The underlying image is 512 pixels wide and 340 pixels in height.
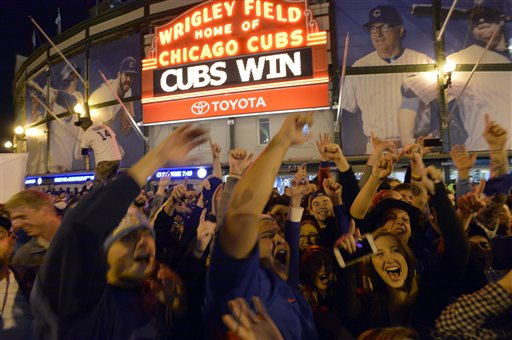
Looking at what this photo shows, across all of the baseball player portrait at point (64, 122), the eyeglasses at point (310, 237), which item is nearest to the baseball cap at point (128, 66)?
the baseball player portrait at point (64, 122)

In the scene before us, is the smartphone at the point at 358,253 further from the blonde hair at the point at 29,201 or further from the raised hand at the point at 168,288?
the blonde hair at the point at 29,201

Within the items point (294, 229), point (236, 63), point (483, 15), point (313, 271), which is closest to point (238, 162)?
point (294, 229)

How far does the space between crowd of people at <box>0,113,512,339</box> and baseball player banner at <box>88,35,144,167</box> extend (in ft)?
50.6

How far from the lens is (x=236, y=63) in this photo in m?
14.2

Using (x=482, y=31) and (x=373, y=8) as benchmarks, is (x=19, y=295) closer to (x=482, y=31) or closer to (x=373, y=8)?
(x=373, y=8)

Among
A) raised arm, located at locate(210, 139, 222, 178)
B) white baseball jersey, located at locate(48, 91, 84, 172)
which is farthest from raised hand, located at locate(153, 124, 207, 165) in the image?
white baseball jersey, located at locate(48, 91, 84, 172)

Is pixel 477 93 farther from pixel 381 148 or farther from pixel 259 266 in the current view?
pixel 259 266

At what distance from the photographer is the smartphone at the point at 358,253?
2.18m

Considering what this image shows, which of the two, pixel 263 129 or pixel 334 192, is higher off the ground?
pixel 263 129

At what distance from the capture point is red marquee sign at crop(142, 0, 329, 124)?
13.4m

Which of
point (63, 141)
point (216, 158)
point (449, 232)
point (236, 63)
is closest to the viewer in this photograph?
point (449, 232)

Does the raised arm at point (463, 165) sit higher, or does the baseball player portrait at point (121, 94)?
the baseball player portrait at point (121, 94)

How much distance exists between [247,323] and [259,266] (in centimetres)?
35

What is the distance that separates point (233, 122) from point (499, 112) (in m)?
10.5
